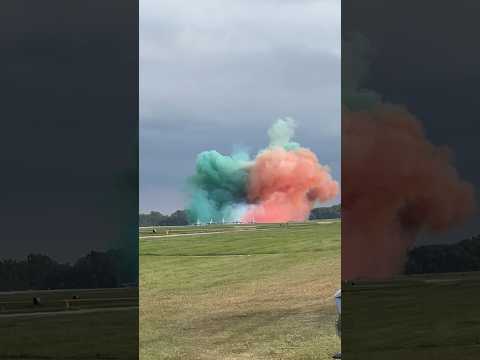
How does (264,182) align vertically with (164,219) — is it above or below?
above

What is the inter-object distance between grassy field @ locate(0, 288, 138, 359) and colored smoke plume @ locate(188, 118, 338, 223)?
18.4 metres

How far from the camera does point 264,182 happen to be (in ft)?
85.6

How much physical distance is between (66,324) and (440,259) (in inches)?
181

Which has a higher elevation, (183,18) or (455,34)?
(183,18)

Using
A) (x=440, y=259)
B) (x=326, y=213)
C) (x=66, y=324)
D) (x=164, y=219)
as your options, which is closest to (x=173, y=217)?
(x=164, y=219)

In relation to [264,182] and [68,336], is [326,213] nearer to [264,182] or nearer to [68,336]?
[264,182]

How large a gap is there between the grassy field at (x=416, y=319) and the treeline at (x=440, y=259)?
0.12 m

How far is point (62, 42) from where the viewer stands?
19.7 ft

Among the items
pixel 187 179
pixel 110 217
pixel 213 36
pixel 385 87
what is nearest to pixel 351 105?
pixel 385 87

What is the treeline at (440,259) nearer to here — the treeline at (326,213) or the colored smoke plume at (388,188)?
the colored smoke plume at (388,188)

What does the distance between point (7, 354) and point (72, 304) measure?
0.77 metres

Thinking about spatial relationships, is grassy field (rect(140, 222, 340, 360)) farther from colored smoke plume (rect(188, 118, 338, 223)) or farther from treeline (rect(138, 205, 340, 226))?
colored smoke plume (rect(188, 118, 338, 223))

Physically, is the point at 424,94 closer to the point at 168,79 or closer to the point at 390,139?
the point at 390,139

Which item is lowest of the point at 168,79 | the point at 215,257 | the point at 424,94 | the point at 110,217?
the point at 215,257
